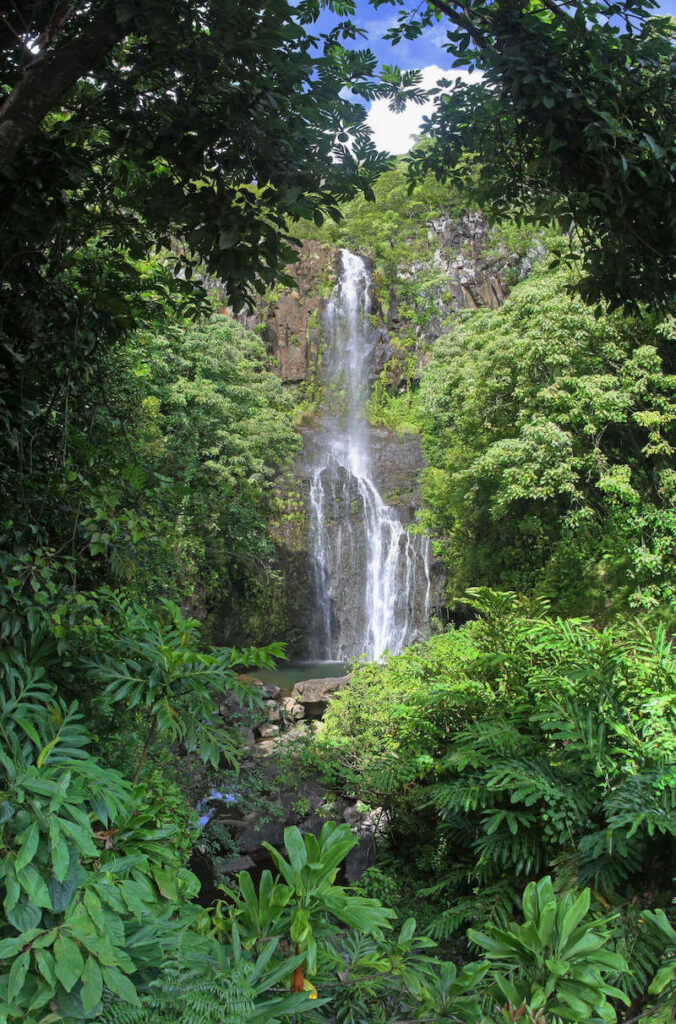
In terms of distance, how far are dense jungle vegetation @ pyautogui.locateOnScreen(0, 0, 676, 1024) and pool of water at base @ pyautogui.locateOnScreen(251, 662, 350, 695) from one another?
8.71 m

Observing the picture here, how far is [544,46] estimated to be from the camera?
221cm

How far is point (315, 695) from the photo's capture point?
1096 cm

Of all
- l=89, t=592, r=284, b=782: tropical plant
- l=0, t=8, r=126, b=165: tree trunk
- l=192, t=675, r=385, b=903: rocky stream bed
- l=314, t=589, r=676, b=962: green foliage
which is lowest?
l=192, t=675, r=385, b=903: rocky stream bed

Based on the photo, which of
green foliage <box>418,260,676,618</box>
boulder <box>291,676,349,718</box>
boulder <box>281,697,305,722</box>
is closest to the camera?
green foliage <box>418,260,676,618</box>

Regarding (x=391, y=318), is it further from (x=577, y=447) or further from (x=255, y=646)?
(x=255, y=646)

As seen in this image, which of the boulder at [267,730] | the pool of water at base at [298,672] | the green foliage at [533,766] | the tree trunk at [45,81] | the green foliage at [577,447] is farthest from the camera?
the pool of water at base at [298,672]

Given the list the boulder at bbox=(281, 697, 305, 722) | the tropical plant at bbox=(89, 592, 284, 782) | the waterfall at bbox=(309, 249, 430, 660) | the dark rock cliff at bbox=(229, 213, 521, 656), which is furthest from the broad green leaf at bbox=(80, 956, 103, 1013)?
the dark rock cliff at bbox=(229, 213, 521, 656)

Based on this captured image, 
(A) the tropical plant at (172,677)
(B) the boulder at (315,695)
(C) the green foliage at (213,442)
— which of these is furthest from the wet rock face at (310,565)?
(A) the tropical plant at (172,677)

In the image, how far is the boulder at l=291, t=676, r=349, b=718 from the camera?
1080 cm

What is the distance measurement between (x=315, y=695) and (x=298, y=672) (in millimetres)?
4439

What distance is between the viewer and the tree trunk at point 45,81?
1854 mm

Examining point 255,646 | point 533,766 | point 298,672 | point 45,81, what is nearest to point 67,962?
point 255,646

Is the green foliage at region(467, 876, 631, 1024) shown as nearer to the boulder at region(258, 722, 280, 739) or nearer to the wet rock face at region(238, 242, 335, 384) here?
the boulder at region(258, 722, 280, 739)

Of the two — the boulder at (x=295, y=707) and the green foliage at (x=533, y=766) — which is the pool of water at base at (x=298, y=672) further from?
the green foliage at (x=533, y=766)
